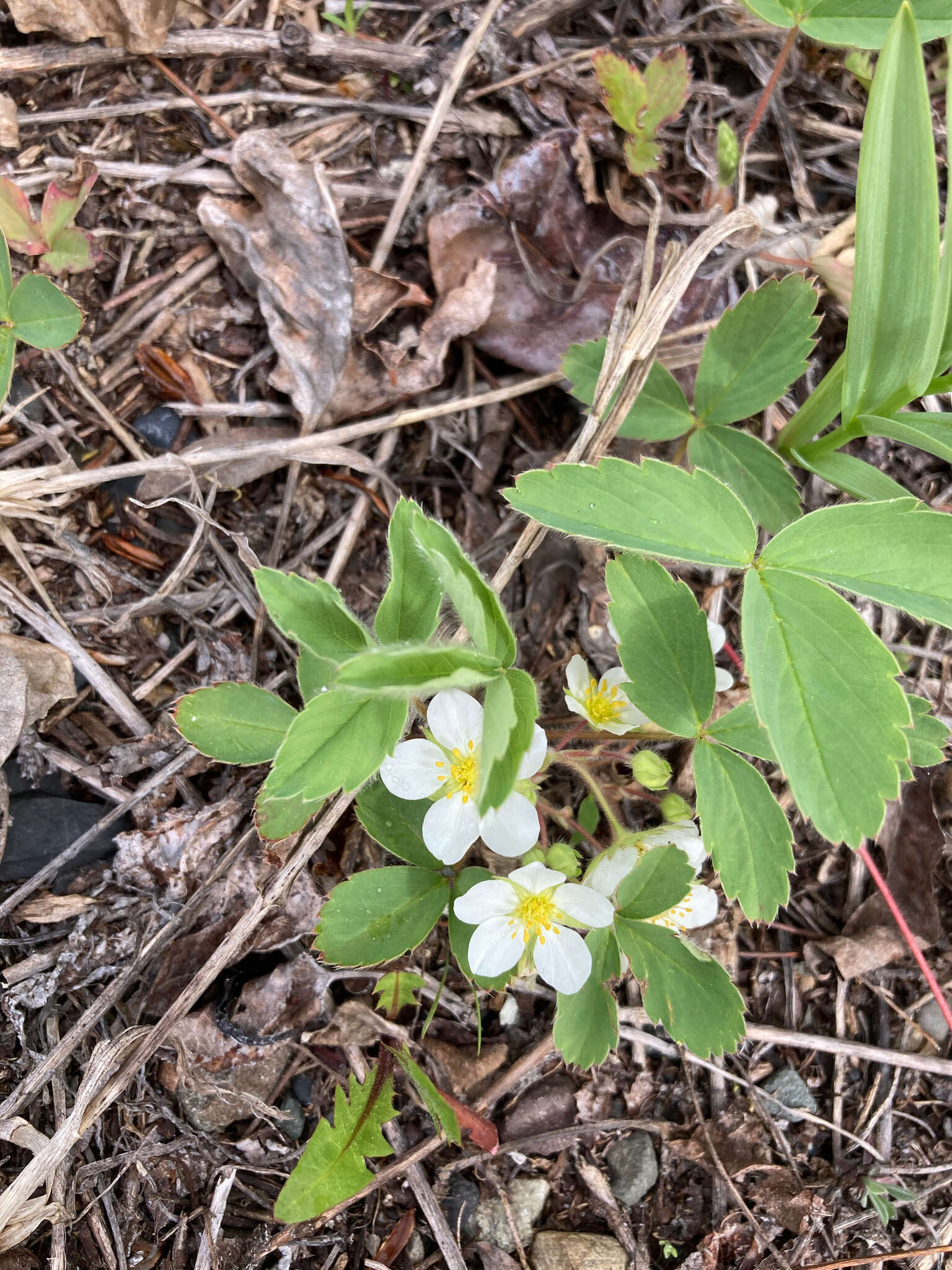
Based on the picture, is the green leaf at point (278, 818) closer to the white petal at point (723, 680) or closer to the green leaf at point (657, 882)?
the green leaf at point (657, 882)

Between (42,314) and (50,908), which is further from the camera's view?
(42,314)

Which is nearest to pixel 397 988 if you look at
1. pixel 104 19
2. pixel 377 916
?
pixel 377 916

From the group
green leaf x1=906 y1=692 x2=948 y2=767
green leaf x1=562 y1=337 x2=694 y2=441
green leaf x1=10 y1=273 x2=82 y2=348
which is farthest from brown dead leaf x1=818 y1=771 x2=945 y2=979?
green leaf x1=10 y1=273 x2=82 y2=348

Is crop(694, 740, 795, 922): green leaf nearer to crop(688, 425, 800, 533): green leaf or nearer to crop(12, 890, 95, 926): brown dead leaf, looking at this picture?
crop(688, 425, 800, 533): green leaf

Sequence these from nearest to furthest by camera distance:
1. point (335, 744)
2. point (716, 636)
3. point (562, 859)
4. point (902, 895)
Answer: point (335, 744) < point (562, 859) < point (716, 636) < point (902, 895)

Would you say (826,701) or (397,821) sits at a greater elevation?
(826,701)

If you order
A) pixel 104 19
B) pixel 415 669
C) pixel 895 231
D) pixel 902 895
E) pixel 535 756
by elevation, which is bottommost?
pixel 902 895

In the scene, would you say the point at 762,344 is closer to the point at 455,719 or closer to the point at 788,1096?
the point at 455,719

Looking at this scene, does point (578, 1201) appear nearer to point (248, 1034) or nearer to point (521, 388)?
point (248, 1034)
